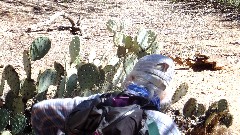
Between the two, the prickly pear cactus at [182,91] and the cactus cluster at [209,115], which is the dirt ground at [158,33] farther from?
the prickly pear cactus at [182,91]

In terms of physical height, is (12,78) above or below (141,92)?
below

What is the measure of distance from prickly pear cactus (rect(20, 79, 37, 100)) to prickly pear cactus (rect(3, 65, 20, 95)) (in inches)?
1.5

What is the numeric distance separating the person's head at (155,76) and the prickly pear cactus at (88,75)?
→ 53 centimetres

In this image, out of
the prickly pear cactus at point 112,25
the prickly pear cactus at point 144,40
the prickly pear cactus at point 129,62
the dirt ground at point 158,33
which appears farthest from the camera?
the dirt ground at point 158,33

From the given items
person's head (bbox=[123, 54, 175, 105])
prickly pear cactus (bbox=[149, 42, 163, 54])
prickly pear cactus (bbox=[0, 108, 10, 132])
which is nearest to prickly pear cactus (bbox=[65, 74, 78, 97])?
prickly pear cactus (bbox=[0, 108, 10, 132])

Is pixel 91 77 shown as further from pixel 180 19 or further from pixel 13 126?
pixel 180 19

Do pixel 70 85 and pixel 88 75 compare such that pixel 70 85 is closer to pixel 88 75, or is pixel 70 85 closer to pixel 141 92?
pixel 88 75

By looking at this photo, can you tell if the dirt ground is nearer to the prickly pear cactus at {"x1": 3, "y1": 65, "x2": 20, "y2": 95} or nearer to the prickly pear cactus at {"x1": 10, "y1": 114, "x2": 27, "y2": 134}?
the prickly pear cactus at {"x1": 3, "y1": 65, "x2": 20, "y2": 95}

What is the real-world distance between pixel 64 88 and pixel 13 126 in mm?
421

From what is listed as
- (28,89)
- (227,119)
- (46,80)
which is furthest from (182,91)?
(28,89)

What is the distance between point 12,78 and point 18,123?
1.23ft

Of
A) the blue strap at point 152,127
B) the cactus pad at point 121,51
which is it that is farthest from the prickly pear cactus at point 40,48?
the blue strap at point 152,127

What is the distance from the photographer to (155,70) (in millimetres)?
2363

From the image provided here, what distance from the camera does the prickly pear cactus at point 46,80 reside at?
9.77ft
